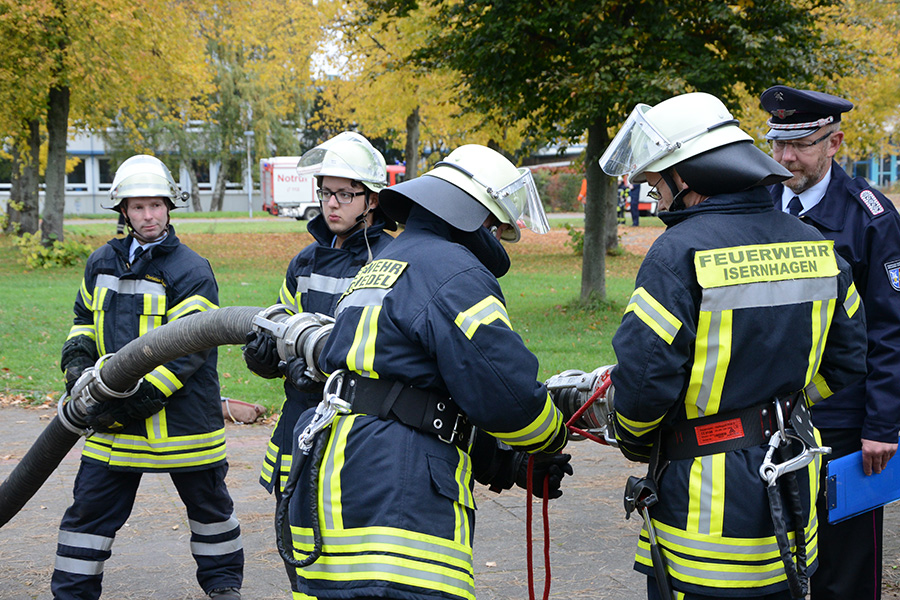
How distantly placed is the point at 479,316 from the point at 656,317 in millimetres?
490

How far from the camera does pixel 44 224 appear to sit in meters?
18.8

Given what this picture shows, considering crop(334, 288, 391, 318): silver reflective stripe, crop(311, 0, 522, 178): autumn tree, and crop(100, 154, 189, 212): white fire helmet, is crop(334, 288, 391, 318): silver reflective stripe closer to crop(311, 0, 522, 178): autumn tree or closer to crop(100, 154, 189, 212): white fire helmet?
crop(100, 154, 189, 212): white fire helmet

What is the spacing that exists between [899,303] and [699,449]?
122 centimetres

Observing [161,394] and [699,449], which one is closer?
[699,449]

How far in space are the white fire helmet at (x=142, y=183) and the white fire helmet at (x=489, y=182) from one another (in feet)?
6.38

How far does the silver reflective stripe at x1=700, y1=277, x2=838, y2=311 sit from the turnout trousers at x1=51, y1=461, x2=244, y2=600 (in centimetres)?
271

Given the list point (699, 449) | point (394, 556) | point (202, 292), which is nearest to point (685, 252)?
point (699, 449)

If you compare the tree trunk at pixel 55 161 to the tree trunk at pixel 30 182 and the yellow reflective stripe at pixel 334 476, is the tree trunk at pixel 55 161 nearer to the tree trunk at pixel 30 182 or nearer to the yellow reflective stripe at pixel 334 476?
the tree trunk at pixel 30 182

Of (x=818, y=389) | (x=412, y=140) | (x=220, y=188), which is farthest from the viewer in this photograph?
(x=220, y=188)

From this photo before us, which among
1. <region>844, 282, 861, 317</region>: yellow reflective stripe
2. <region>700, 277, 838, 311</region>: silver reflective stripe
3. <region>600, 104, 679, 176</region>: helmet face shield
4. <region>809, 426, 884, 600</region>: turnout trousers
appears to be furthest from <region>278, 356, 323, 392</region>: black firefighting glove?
<region>809, 426, 884, 600</region>: turnout trousers

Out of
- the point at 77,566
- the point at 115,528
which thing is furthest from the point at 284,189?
the point at 77,566

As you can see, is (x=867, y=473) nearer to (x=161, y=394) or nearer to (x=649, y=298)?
(x=649, y=298)

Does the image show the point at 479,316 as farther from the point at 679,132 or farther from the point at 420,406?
the point at 679,132

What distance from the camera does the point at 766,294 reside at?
8.05 ft
